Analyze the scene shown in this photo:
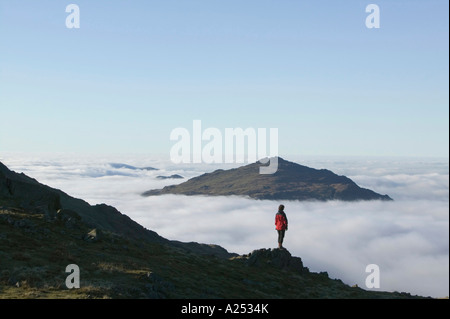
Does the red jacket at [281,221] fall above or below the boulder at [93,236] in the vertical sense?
above

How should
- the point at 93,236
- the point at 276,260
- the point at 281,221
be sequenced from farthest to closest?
the point at 276,260 → the point at 281,221 → the point at 93,236

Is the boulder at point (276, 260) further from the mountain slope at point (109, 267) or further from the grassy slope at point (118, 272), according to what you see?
the grassy slope at point (118, 272)

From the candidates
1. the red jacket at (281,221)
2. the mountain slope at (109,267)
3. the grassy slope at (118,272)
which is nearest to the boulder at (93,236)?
the mountain slope at (109,267)

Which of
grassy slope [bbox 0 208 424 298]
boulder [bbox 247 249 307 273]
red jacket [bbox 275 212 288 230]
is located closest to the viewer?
grassy slope [bbox 0 208 424 298]

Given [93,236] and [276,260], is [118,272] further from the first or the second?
[276,260]

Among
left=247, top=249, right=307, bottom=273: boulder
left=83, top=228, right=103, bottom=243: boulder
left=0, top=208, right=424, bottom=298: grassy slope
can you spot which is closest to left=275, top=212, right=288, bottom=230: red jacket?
left=247, top=249, right=307, bottom=273: boulder

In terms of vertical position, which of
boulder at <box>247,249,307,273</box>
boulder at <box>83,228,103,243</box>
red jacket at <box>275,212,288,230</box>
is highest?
red jacket at <box>275,212,288,230</box>

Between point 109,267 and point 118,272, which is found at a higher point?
point 109,267

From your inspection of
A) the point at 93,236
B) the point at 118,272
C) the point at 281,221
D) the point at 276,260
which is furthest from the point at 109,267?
the point at 276,260

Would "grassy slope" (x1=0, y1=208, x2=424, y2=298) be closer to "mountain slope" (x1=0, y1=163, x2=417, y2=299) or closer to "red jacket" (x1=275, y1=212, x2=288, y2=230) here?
"mountain slope" (x1=0, y1=163, x2=417, y2=299)

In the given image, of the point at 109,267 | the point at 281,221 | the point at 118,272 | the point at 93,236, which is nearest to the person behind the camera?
the point at 118,272

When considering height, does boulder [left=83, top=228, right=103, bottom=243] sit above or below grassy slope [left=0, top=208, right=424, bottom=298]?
above
